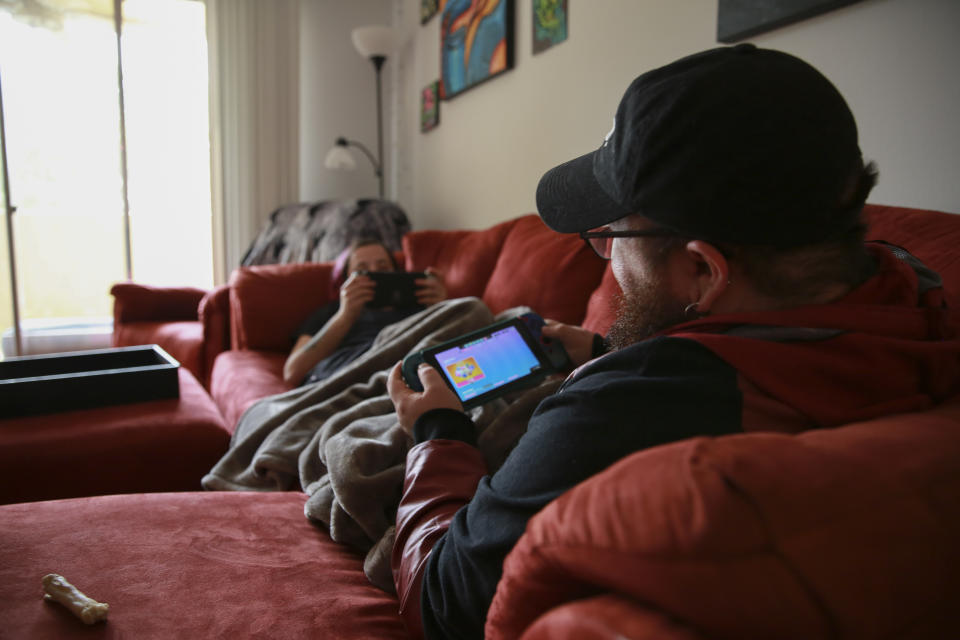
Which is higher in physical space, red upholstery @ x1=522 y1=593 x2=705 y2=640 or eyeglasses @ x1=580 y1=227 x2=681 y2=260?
eyeglasses @ x1=580 y1=227 x2=681 y2=260

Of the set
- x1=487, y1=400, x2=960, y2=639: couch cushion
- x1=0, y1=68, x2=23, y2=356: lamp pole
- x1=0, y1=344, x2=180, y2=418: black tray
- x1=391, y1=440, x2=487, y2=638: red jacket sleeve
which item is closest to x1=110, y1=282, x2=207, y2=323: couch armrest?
x1=0, y1=68, x2=23, y2=356: lamp pole

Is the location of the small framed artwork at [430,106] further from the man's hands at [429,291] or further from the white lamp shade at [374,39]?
the man's hands at [429,291]

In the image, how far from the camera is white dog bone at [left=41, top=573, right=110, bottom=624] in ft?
2.18

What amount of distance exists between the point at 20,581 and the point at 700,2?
1753 mm

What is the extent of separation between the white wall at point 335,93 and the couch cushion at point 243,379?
209 centimetres

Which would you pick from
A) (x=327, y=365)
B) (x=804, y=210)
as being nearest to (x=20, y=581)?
(x=804, y=210)

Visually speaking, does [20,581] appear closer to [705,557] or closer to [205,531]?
[205,531]

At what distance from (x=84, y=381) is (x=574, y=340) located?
3.89 feet

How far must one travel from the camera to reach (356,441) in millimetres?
1015

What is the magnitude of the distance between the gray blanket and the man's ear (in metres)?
0.50

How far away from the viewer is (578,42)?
6.96 feet

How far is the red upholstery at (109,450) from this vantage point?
1299mm

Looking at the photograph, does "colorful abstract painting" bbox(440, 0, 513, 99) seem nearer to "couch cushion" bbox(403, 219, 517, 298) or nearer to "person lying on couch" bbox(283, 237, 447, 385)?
"couch cushion" bbox(403, 219, 517, 298)

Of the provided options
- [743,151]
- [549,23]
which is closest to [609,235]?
[743,151]
